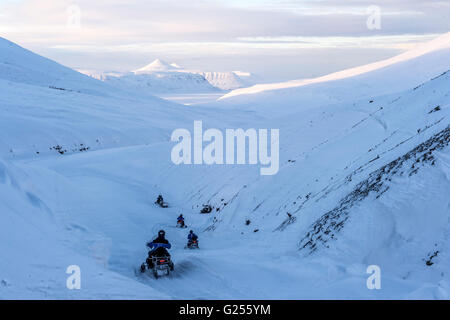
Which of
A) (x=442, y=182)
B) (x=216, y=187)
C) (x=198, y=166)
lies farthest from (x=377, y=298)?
(x=198, y=166)

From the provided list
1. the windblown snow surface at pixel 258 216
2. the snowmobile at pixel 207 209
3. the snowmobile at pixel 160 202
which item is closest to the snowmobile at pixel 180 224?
the windblown snow surface at pixel 258 216

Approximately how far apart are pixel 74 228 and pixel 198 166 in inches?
592

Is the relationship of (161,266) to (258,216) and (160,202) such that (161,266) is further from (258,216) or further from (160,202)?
(160,202)

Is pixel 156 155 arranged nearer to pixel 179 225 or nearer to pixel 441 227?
pixel 179 225

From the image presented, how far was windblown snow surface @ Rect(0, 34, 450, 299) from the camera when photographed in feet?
32.0

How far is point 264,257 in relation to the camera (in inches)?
486

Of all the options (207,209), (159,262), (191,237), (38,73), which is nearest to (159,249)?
(159,262)

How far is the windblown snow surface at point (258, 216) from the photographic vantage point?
976 cm

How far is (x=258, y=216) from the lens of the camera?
17.4 meters

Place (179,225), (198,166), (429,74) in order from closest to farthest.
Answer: (179,225) → (198,166) → (429,74)

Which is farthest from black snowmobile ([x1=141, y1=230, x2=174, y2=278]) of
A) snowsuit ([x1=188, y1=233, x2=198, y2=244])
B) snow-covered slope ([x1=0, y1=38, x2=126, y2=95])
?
snow-covered slope ([x1=0, y1=38, x2=126, y2=95])

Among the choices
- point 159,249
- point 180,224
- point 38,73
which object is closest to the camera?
point 159,249

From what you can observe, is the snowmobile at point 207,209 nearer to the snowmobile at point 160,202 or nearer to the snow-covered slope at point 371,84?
the snowmobile at point 160,202

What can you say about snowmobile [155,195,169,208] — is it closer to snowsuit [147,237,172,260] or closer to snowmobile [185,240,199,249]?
snowmobile [185,240,199,249]
